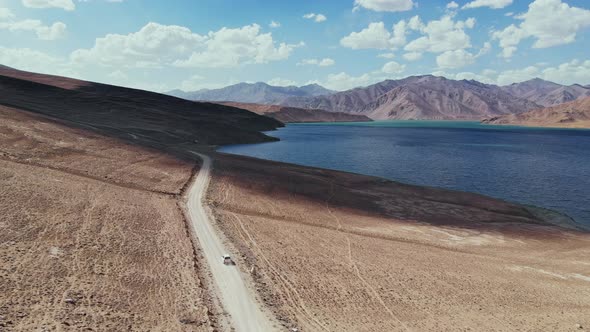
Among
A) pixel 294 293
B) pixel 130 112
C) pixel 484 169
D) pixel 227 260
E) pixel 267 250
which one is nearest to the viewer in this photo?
pixel 294 293

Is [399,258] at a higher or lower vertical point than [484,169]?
lower

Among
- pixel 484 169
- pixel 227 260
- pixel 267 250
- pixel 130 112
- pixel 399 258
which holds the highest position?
pixel 130 112

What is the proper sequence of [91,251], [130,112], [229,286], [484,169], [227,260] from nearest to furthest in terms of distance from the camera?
[229,286] < [91,251] < [227,260] < [484,169] < [130,112]

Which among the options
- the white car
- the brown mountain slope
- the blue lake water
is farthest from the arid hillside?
the brown mountain slope

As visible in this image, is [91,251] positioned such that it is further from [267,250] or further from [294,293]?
[294,293]

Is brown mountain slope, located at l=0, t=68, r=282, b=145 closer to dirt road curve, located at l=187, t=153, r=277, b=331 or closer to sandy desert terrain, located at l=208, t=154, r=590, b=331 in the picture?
sandy desert terrain, located at l=208, t=154, r=590, b=331

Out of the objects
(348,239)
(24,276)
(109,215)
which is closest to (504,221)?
(348,239)

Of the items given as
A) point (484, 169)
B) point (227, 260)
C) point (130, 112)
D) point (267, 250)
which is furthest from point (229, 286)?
point (130, 112)

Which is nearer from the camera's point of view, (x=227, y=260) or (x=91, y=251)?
(x=91, y=251)
